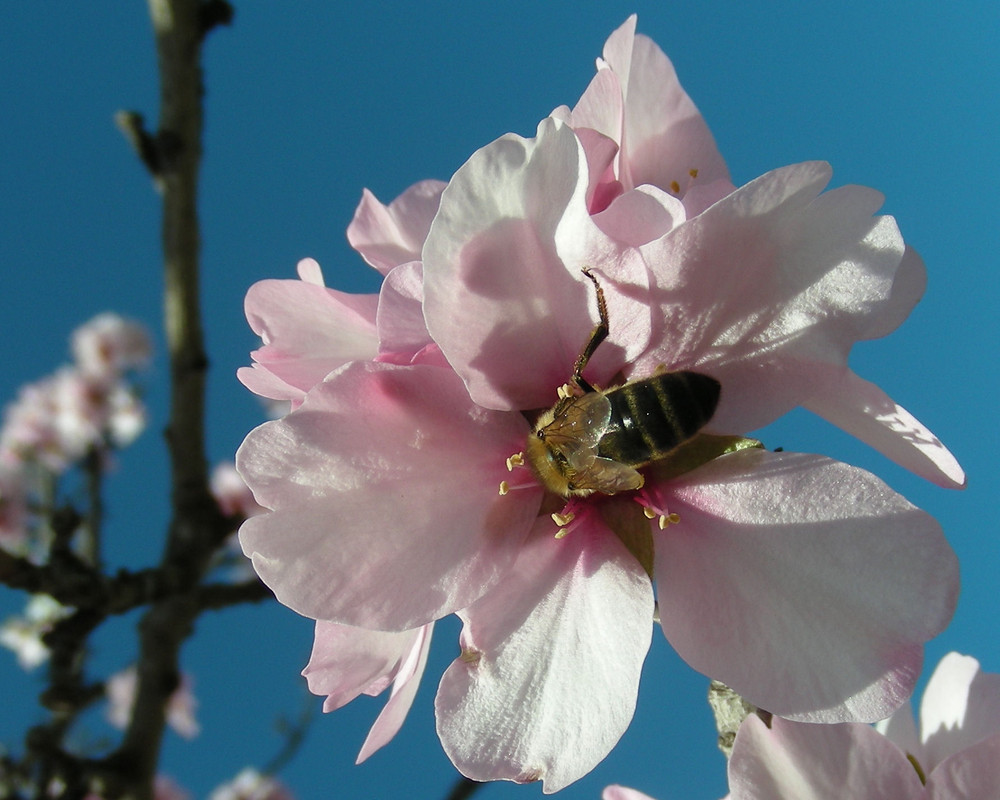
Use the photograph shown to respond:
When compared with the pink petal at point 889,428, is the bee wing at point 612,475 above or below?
above

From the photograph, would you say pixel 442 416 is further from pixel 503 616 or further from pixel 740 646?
pixel 740 646

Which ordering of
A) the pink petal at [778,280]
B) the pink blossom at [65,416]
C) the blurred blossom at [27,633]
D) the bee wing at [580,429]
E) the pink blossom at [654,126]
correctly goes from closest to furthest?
the pink petal at [778,280] < the bee wing at [580,429] < the pink blossom at [654,126] < the blurred blossom at [27,633] < the pink blossom at [65,416]

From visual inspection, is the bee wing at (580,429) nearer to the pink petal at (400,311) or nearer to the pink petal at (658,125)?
the pink petal at (400,311)

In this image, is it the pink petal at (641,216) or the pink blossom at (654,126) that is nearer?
the pink petal at (641,216)

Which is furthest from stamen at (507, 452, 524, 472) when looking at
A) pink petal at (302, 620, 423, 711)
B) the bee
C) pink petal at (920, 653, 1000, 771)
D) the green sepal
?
pink petal at (920, 653, 1000, 771)

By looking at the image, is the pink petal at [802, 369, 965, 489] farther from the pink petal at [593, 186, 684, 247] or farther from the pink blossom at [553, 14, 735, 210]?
the pink blossom at [553, 14, 735, 210]

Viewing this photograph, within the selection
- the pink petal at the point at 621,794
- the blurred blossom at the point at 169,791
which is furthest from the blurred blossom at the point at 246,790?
the pink petal at the point at 621,794

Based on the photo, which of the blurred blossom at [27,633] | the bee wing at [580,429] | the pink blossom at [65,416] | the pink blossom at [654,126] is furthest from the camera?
the pink blossom at [65,416]
